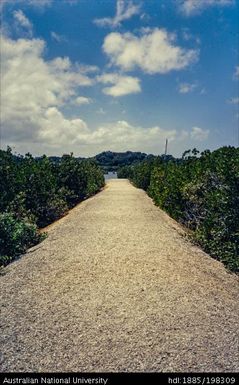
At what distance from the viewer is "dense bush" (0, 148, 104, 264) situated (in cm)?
1077

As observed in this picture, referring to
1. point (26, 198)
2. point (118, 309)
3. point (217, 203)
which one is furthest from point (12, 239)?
point (26, 198)

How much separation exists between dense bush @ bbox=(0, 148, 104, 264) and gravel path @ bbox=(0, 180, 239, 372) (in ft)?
2.62

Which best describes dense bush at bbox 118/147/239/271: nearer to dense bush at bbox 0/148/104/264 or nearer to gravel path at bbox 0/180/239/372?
gravel path at bbox 0/180/239/372

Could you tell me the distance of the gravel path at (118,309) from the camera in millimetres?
4707

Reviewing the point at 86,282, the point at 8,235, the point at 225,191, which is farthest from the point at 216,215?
the point at 8,235

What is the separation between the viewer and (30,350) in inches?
195

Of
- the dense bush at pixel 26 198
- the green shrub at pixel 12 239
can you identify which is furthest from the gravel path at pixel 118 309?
the dense bush at pixel 26 198

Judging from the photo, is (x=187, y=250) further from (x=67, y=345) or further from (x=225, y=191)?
(x=67, y=345)

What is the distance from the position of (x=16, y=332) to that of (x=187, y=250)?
590 centimetres

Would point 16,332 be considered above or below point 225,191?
below

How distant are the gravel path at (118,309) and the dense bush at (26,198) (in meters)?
0.80

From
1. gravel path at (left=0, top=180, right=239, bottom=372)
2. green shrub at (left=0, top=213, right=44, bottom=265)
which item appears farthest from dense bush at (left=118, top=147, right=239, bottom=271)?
green shrub at (left=0, top=213, right=44, bottom=265)

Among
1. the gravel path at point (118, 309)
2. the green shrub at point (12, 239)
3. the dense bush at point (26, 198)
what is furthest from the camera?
the dense bush at point (26, 198)

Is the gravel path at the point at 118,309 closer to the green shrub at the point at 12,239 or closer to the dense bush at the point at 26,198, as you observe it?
the green shrub at the point at 12,239
